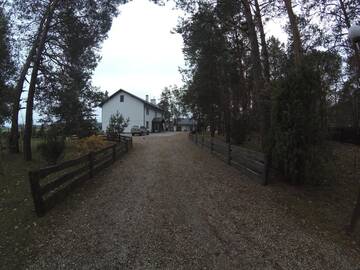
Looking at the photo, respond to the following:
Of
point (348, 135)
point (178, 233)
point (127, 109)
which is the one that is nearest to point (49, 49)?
point (178, 233)

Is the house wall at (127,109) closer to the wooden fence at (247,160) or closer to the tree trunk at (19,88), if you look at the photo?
the tree trunk at (19,88)

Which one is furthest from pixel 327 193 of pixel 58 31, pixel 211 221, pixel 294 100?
A: pixel 58 31

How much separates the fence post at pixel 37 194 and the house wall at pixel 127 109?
44100mm

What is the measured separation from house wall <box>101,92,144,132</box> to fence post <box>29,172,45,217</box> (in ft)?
145

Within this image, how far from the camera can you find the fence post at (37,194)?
17.7 feet

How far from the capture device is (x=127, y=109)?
4956 centimetres

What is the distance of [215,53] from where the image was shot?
661 inches

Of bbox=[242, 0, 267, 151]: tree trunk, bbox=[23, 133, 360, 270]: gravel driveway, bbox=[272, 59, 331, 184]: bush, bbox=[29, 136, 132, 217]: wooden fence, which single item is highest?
bbox=[242, 0, 267, 151]: tree trunk

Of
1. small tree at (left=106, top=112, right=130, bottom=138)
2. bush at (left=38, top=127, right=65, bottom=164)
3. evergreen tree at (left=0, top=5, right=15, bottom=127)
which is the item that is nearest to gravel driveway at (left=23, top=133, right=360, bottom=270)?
bush at (left=38, top=127, right=65, bottom=164)

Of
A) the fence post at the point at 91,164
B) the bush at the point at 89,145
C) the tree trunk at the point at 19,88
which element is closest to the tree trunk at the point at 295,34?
the fence post at the point at 91,164

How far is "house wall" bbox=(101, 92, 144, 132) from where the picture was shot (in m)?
49.5

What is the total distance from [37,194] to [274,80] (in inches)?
272

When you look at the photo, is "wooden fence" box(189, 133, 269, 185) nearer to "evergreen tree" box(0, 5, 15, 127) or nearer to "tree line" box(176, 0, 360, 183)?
"tree line" box(176, 0, 360, 183)

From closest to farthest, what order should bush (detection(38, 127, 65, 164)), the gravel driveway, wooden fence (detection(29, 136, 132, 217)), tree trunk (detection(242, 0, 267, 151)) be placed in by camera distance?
the gravel driveway
wooden fence (detection(29, 136, 132, 217))
tree trunk (detection(242, 0, 267, 151))
bush (detection(38, 127, 65, 164))
